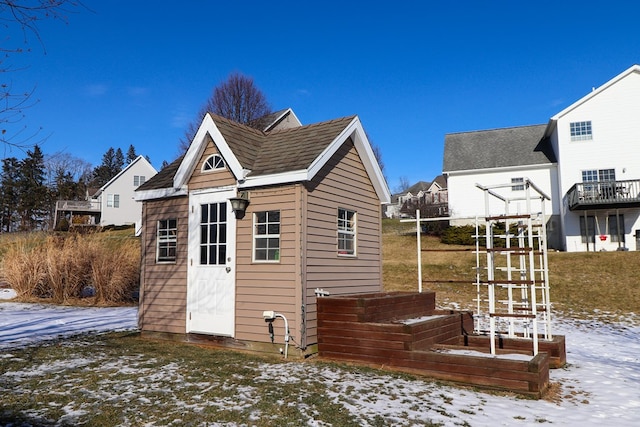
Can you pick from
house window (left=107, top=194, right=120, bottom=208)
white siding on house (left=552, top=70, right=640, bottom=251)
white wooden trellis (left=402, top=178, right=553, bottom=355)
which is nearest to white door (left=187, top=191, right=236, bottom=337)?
white wooden trellis (left=402, top=178, right=553, bottom=355)

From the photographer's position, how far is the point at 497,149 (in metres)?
27.2

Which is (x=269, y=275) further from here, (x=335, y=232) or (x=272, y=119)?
(x=272, y=119)

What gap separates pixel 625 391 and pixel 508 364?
5.64 feet

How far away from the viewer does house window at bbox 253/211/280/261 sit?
7812mm

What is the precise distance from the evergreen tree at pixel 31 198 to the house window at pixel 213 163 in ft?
154

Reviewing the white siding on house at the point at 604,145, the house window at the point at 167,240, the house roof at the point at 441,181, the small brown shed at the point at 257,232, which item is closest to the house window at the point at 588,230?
the white siding on house at the point at 604,145

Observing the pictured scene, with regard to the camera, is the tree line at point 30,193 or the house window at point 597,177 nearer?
the house window at point 597,177

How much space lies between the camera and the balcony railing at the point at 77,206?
42.5m

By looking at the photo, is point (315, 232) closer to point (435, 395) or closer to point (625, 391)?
point (435, 395)

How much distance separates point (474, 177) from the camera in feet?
87.2

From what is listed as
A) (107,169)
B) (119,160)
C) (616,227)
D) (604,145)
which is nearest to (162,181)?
(604,145)

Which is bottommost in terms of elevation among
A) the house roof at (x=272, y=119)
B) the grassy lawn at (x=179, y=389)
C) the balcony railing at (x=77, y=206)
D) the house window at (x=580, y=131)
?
the grassy lawn at (x=179, y=389)

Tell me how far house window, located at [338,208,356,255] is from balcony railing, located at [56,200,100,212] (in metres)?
42.1

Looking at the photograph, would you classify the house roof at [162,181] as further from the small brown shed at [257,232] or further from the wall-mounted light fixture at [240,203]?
the wall-mounted light fixture at [240,203]
